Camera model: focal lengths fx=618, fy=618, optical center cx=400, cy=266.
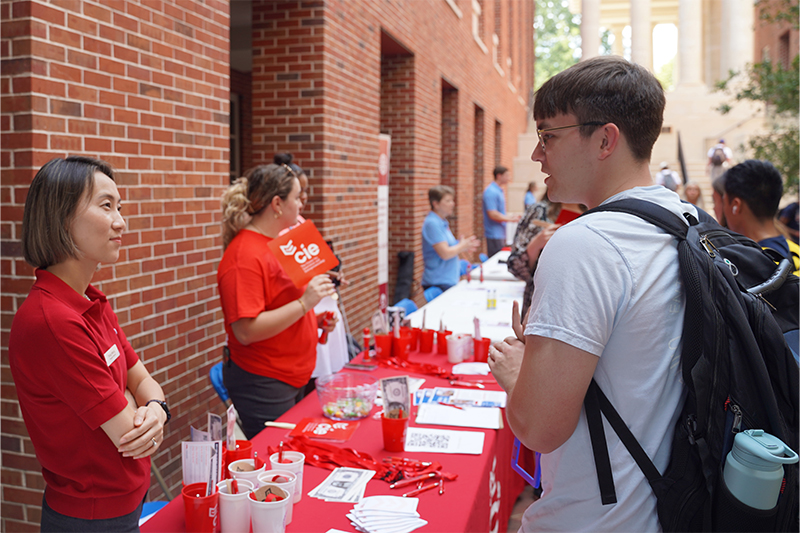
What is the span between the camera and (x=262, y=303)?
3.08 meters

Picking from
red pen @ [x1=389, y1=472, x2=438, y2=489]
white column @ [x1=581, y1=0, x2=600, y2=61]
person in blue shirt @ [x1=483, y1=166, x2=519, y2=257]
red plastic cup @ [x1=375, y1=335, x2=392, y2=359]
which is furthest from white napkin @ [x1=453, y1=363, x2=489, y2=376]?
white column @ [x1=581, y1=0, x2=600, y2=61]

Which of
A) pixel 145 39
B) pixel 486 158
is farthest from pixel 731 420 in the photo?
pixel 486 158

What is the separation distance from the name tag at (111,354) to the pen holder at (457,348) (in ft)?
7.09

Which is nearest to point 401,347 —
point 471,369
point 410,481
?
point 471,369

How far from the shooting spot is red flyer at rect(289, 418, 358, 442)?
2.54 metres

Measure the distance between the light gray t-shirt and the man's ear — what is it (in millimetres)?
100

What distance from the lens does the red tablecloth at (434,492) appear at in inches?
75.7

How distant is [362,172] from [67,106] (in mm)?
4190

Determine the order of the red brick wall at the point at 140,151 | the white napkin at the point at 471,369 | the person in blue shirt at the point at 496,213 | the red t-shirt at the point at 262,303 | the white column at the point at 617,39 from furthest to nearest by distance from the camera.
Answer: the white column at the point at 617,39
the person in blue shirt at the point at 496,213
the white napkin at the point at 471,369
the red t-shirt at the point at 262,303
the red brick wall at the point at 140,151

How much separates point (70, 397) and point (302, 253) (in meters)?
1.52

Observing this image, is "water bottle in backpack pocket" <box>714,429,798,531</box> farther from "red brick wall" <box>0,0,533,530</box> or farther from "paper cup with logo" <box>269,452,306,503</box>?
"red brick wall" <box>0,0,533,530</box>

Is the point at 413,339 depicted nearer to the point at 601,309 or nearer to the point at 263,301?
the point at 263,301

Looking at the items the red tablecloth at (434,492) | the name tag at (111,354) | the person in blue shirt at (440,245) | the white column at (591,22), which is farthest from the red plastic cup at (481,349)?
the white column at (591,22)

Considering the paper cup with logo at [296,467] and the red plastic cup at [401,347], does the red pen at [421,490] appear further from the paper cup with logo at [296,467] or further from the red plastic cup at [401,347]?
the red plastic cup at [401,347]
